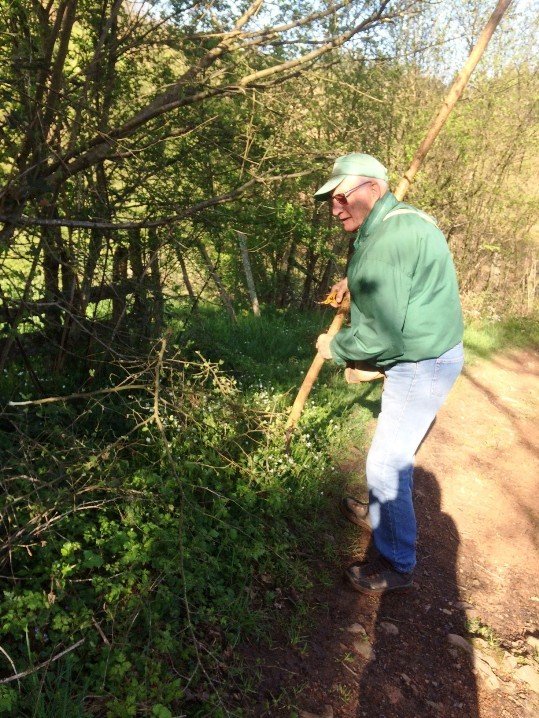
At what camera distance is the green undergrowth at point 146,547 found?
2.12m

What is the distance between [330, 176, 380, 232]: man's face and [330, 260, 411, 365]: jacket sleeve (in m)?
0.36

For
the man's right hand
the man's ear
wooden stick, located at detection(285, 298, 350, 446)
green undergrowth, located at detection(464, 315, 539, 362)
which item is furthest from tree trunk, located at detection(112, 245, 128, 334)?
green undergrowth, located at detection(464, 315, 539, 362)

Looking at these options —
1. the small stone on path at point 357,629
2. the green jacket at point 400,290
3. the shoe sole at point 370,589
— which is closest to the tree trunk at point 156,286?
the green jacket at point 400,290

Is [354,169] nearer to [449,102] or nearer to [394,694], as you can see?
[449,102]

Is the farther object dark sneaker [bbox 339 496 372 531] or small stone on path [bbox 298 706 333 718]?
dark sneaker [bbox 339 496 372 531]

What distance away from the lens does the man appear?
2.46 meters

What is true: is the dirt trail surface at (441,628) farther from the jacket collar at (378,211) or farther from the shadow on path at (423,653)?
the jacket collar at (378,211)

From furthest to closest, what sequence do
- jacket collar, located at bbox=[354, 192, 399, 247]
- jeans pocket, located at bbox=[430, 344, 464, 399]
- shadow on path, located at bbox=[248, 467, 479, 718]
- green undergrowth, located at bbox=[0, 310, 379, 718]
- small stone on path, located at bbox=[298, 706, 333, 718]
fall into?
jeans pocket, located at bbox=[430, 344, 464, 399], jacket collar, located at bbox=[354, 192, 399, 247], shadow on path, located at bbox=[248, 467, 479, 718], small stone on path, located at bbox=[298, 706, 333, 718], green undergrowth, located at bbox=[0, 310, 379, 718]

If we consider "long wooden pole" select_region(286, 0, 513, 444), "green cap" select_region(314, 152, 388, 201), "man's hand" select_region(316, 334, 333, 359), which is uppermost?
"long wooden pole" select_region(286, 0, 513, 444)

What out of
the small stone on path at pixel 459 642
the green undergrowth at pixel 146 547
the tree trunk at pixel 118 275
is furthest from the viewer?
the tree trunk at pixel 118 275

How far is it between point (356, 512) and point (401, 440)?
38.0 inches

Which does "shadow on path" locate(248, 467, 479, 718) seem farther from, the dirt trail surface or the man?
the man

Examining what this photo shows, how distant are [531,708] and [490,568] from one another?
3.47 feet

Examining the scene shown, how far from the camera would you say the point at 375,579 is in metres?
3.07
